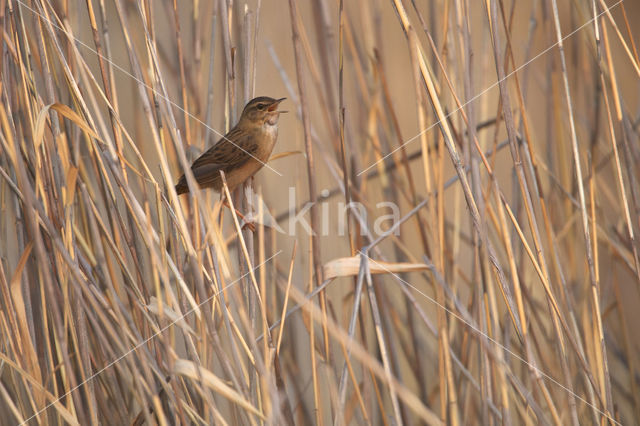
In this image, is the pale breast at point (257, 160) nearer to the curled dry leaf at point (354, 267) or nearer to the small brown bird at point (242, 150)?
the small brown bird at point (242, 150)

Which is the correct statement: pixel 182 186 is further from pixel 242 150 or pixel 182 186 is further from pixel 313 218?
pixel 313 218

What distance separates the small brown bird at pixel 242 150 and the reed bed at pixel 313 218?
0.05 metres

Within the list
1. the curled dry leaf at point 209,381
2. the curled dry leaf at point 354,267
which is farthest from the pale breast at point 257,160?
the curled dry leaf at point 209,381

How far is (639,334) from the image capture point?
1.84m

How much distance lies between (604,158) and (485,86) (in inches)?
18.5

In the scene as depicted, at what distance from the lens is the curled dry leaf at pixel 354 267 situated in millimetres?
1250

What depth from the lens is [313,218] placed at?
1172mm

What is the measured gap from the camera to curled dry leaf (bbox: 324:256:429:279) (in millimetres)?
1250

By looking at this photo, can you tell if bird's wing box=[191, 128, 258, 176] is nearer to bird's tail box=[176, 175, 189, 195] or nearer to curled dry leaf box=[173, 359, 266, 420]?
bird's tail box=[176, 175, 189, 195]

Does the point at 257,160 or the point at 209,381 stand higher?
the point at 257,160

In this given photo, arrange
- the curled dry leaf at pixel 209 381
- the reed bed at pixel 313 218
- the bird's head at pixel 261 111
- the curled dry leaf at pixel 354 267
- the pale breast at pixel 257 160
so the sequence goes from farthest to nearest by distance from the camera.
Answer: the pale breast at pixel 257 160 → the bird's head at pixel 261 111 → the curled dry leaf at pixel 354 267 → the reed bed at pixel 313 218 → the curled dry leaf at pixel 209 381

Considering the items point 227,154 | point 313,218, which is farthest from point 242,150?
point 313,218

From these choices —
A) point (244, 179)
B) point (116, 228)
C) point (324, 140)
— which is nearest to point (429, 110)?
point (324, 140)

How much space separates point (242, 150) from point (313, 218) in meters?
0.42
